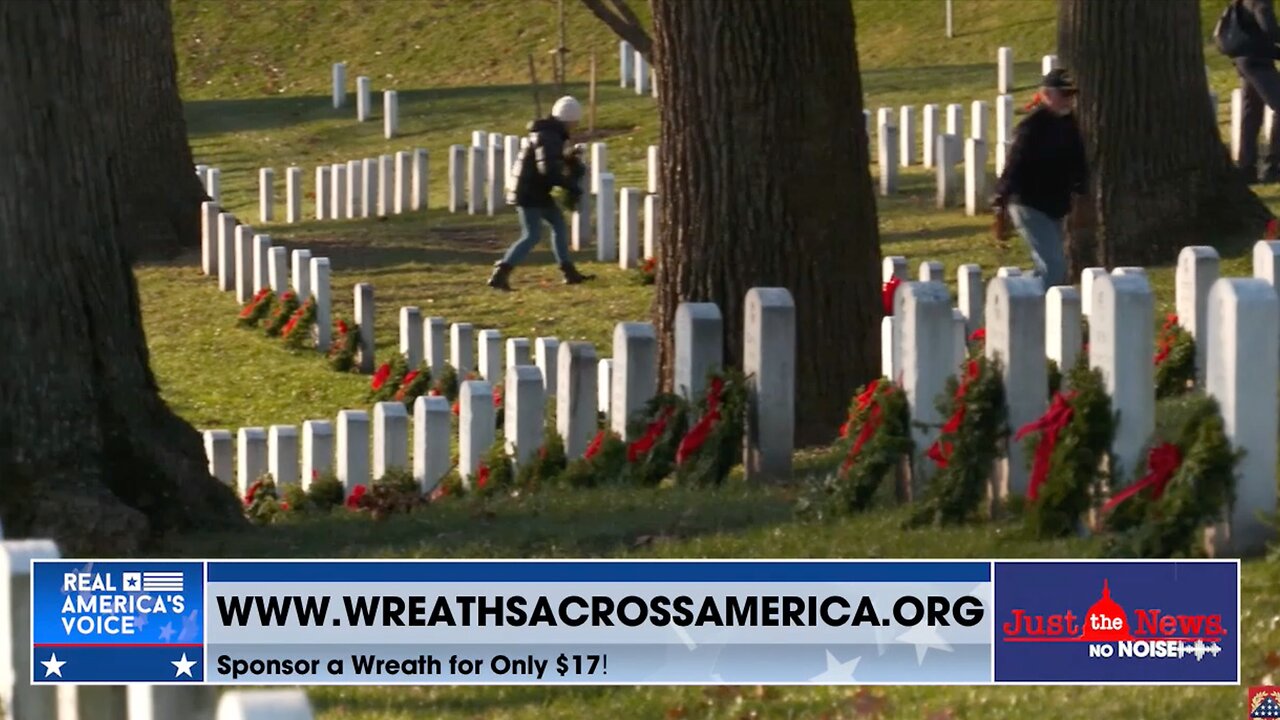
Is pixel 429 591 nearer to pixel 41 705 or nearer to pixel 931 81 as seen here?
pixel 41 705

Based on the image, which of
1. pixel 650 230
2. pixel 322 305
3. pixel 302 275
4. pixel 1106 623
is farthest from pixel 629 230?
pixel 1106 623

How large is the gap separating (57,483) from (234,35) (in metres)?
39.8

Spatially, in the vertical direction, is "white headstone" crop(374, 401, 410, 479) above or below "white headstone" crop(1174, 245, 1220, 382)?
below

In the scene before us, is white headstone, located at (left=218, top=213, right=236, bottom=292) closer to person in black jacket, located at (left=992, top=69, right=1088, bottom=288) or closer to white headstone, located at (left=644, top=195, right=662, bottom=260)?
white headstone, located at (left=644, top=195, right=662, bottom=260)

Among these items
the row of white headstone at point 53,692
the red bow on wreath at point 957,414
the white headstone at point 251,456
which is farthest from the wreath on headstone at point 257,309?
the row of white headstone at point 53,692

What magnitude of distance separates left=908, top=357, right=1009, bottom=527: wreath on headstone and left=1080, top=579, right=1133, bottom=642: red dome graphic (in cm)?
171

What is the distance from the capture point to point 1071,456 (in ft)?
26.9

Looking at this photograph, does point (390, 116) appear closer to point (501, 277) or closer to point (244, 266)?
point (244, 266)

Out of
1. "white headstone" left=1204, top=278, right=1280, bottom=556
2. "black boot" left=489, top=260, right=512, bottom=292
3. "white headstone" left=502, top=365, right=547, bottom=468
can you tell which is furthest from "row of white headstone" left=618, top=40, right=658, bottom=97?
"white headstone" left=1204, top=278, right=1280, bottom=556

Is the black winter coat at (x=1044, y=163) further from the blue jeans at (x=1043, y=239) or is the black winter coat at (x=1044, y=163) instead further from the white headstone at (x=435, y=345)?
the white headstone at (x=435, y=345)

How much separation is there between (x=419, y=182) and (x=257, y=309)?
637 cm

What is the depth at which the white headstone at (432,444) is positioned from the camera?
1246 cm

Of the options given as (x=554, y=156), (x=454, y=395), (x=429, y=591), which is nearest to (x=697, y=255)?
(x=454, y=395)

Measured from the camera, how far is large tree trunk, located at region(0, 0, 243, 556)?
32.8 ft
